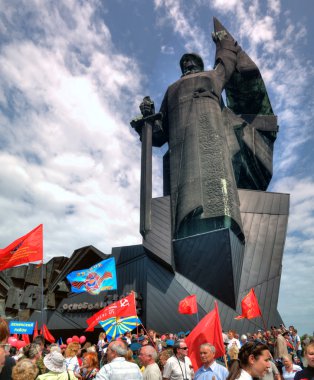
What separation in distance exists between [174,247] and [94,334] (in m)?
8.34

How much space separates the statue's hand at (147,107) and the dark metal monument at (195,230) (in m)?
0.07

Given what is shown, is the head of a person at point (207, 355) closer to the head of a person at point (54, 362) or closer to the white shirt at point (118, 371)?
the white shirt at point (118, 371)

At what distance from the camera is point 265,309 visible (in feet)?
66.5

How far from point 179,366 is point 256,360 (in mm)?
2016

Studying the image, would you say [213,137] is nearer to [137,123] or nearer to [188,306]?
[137,123]

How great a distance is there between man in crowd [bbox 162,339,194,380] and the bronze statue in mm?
15852

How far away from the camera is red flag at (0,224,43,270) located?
1070cm

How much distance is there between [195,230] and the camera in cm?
2100

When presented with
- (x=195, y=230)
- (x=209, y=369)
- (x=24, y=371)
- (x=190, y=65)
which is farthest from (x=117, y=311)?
(x=190, y=65)

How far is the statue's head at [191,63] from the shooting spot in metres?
26.9

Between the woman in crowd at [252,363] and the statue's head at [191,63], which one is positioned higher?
the statue's head at [191,63]

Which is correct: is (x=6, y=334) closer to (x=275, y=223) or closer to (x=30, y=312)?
(x=275, y=223)

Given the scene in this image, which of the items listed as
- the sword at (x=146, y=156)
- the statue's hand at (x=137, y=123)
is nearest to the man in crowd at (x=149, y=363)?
the sword at (x=146, y=156)

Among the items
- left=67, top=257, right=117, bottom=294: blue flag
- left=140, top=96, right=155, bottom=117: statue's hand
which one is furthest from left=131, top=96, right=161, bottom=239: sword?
left=67, top=257, right=117, bottom=294: blue flag
